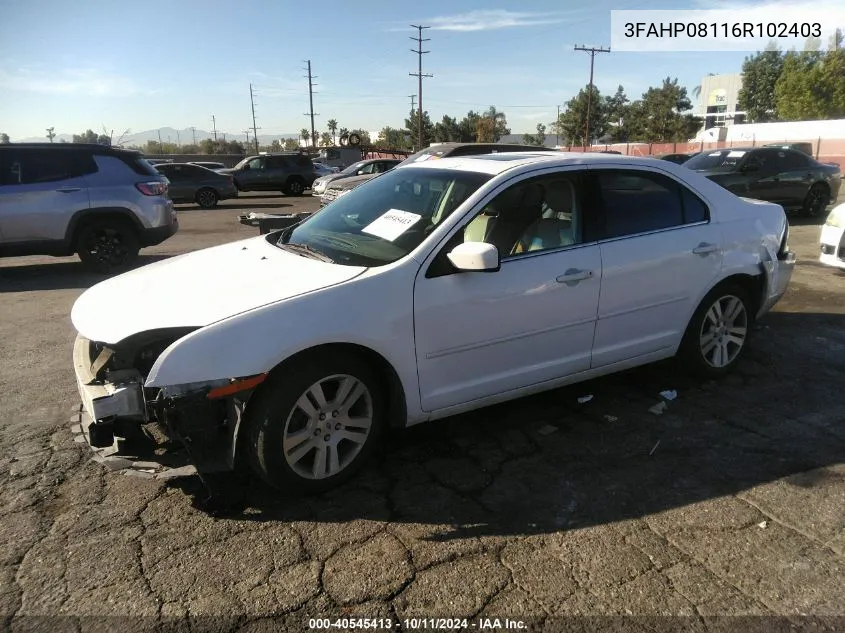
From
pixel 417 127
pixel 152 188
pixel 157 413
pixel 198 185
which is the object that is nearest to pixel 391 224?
pixel 157 413

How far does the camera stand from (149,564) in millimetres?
2646

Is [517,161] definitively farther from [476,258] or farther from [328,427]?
[328,427]

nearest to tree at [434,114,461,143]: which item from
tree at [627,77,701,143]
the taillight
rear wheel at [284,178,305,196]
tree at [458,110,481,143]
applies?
tree at [458,110,481,143]

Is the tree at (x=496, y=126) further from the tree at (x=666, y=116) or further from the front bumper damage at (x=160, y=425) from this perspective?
the front bumper damage at (x=160, y=425)

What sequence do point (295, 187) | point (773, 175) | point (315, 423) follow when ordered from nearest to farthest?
1. point (315, 423)
2. point (773, 175)
3. point (295, 187)

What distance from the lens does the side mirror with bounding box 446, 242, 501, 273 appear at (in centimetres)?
317

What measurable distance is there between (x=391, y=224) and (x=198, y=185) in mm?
18650

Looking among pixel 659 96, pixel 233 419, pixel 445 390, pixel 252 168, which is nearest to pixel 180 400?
pixel 233 419

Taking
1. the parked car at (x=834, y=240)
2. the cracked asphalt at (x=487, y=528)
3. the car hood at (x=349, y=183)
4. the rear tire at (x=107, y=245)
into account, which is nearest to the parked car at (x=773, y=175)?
the parked car at (x=834, y=240)

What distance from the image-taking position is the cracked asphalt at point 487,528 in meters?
2.40

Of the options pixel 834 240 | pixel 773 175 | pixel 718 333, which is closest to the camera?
pixel 718 333

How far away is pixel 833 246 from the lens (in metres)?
7.79

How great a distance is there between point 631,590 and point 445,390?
133 centimetres

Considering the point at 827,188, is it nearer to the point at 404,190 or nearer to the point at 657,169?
the point at 657,169
